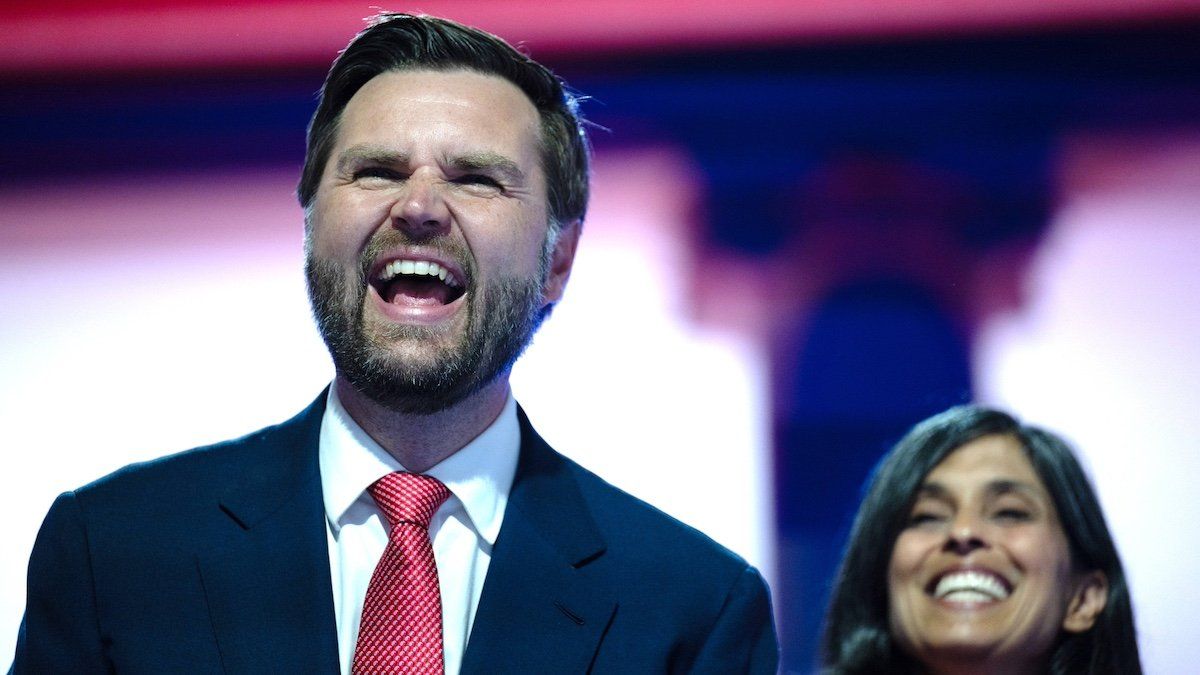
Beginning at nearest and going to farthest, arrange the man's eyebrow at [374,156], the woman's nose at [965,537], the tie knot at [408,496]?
the tie knot at [408,496] → the man's eyebrow at [374,156] → the woman's nose at [965,537]

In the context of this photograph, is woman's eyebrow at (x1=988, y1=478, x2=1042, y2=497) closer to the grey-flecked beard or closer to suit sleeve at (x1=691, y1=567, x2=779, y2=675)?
suit sleeve at (x1=691, y1=567, x2=779, y2=675)

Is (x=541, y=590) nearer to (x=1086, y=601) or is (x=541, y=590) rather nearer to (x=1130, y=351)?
(x=1086, y=601)

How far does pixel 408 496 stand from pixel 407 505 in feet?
0.05

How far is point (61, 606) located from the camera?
1805 millimetres

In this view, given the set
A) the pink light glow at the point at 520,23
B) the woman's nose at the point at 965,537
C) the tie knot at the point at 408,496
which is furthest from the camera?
the pink light glow at the point at 520,23

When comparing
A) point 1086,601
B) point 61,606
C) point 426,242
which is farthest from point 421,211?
point 1086,601

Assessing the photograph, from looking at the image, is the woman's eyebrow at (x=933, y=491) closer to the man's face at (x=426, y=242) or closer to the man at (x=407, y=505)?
the man at (x=407, y=505)

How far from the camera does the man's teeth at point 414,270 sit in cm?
193

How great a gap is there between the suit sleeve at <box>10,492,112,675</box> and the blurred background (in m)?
0.94

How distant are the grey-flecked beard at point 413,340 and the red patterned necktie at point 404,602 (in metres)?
0.13

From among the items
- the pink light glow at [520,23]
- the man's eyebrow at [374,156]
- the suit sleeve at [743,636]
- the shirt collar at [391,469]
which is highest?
the pink light glow at [520,23]

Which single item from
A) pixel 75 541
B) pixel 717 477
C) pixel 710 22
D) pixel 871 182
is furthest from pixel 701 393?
pixel 75 541

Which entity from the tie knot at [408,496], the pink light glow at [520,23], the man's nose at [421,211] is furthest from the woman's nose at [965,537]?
the pink light glow at [520,23]

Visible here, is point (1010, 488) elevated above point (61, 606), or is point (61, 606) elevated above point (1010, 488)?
point (1010, 488)
